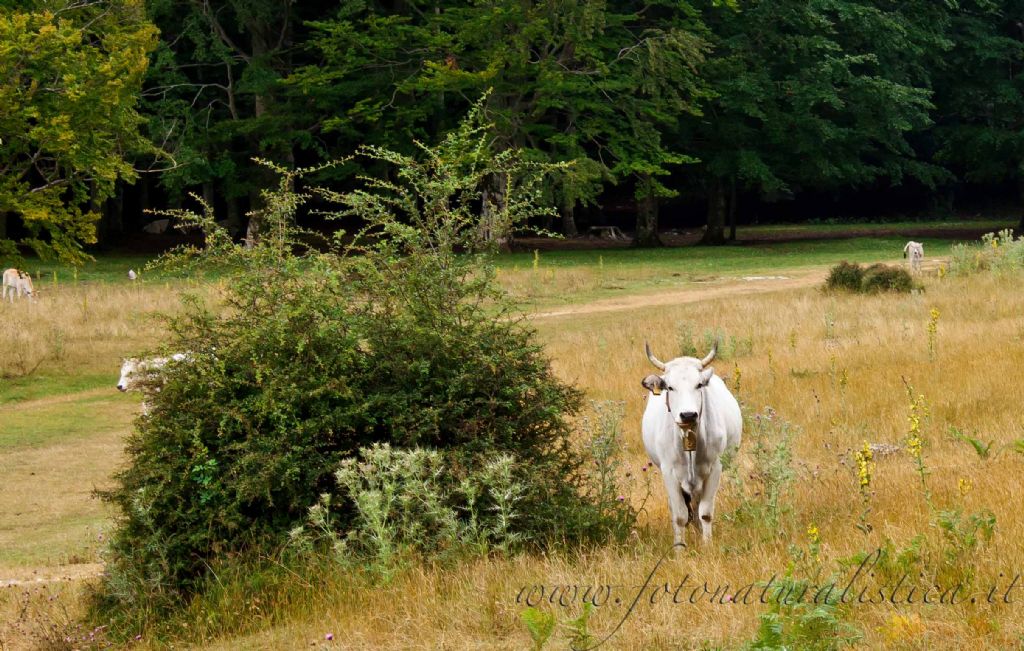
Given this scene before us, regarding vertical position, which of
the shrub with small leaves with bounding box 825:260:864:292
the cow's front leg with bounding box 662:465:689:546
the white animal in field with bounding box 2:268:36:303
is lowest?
the cow's front leg with bounding box 662:465:689:546

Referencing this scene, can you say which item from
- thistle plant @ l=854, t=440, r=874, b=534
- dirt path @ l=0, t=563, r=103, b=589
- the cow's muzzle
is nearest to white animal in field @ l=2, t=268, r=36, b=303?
dirt path @ l=0, t=563, r=103, b=589

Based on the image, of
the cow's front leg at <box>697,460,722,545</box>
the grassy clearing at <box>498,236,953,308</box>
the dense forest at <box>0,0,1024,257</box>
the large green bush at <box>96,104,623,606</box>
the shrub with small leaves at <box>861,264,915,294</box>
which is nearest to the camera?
the large green bush at <box>96,104,623,606</box>

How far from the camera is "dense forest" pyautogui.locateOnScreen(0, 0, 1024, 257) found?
139ft

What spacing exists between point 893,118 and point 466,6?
1735 cm

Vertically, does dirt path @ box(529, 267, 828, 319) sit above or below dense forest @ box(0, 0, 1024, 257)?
below

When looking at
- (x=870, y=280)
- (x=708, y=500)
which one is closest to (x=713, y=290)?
(x=870, y=280)

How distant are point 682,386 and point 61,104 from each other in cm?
1967

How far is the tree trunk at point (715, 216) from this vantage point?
50750mm

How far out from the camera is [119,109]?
2808 cm

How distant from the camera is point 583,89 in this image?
139 ft

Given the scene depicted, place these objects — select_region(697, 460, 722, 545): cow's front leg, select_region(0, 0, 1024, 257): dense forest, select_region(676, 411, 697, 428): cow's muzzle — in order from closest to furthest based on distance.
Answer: select_region(676, 411, 697, 428): cow's muzzle
select_region(697, 460, 722, 545): cow's front leg
select_region(0, 0, 1024, 257): dense forest

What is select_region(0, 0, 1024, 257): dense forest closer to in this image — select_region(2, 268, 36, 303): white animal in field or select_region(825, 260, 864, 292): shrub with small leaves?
select_region(2, 268, 36, 303): white animal in field

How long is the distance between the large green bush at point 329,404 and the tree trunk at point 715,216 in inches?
1628

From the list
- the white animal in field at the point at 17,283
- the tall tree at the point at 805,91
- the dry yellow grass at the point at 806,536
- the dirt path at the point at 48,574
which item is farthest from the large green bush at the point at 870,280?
the tall tree at the point at 805,91
